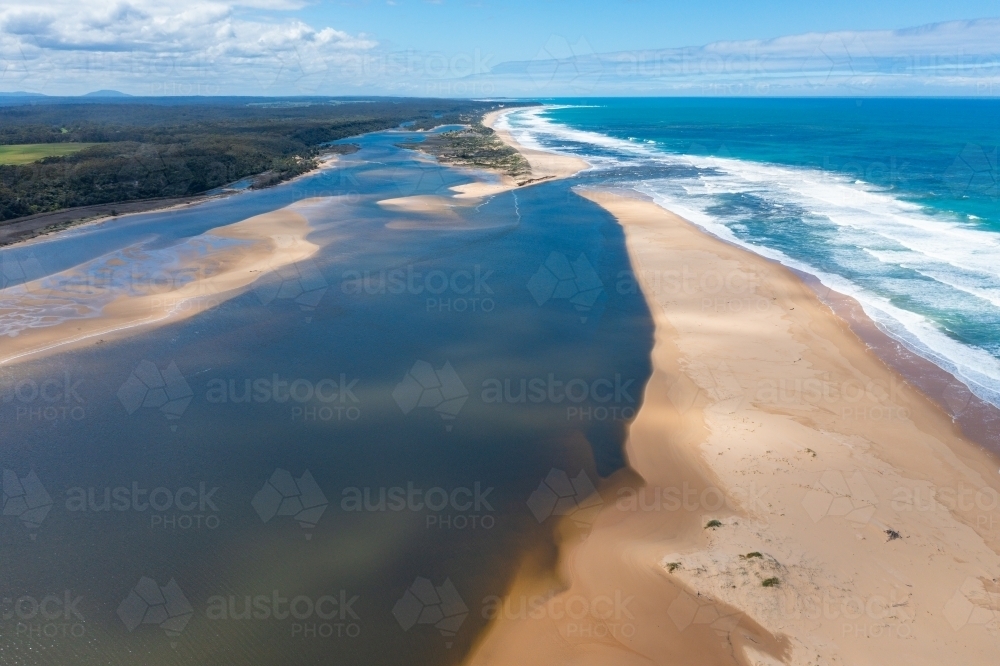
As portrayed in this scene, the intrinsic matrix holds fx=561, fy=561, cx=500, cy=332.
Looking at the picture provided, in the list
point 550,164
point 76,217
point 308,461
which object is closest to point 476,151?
point 550,164

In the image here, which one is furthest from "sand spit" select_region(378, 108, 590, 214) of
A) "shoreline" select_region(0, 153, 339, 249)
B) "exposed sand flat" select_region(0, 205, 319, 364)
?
"shoreline" select_region(0, 153, 339, 249)

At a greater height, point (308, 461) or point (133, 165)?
point (133, 165)

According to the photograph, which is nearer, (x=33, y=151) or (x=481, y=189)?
(x=481, y=189)

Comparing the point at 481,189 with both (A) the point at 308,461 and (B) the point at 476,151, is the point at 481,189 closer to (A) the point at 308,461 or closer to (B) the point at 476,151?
(B) the point at 476,151

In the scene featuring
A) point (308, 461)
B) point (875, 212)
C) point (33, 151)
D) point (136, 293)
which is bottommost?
point (875, 212)

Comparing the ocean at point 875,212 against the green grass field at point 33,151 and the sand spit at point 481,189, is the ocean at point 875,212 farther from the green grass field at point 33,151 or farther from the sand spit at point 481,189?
the green grass field at point 33,151

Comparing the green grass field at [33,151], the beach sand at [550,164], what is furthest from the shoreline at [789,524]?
the green grass field at [33,151]
